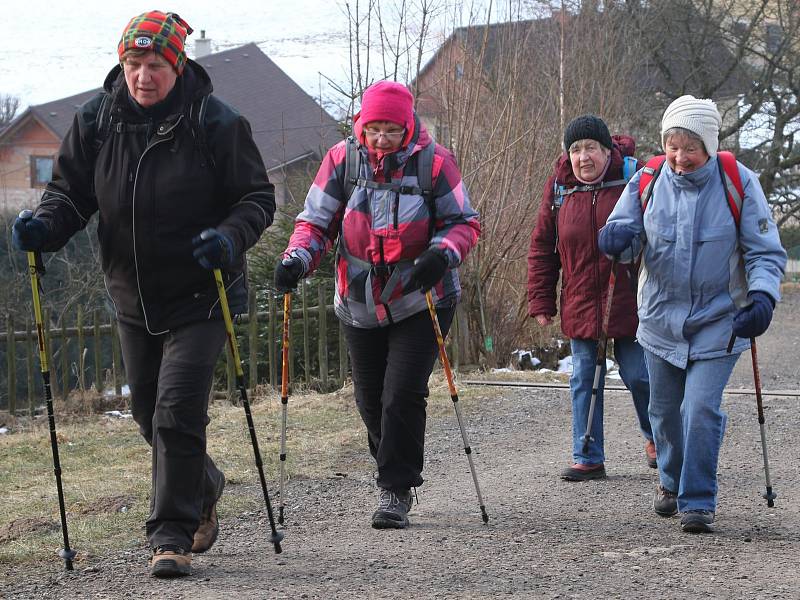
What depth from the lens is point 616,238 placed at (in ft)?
17.8

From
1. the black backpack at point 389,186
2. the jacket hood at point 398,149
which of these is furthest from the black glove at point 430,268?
the jacket hood at point 398,149

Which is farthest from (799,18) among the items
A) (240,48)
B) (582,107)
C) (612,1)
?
(240,48)

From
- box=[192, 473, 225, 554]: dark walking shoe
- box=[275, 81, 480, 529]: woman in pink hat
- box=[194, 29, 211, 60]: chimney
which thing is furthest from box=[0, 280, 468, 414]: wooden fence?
box=[194, 29, 211, 60]: chimney

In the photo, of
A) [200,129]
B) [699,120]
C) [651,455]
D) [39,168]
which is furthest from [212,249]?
[39,168]

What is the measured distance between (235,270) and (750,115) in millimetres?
26137

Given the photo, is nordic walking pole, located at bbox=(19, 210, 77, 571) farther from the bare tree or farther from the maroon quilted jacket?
the bare tree

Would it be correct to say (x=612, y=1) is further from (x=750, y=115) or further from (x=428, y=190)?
(x=428, y=190)

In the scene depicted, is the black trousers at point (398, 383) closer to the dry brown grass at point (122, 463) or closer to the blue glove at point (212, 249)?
the dry brown grass at point (122, 463)

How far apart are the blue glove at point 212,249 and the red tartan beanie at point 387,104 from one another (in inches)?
40.9

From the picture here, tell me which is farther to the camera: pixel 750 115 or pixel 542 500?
pixel 750 115

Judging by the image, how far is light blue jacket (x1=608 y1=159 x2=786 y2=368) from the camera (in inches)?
209

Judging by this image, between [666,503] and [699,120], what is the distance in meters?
1.72

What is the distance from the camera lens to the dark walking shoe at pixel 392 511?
551 cm

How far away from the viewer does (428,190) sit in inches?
214
